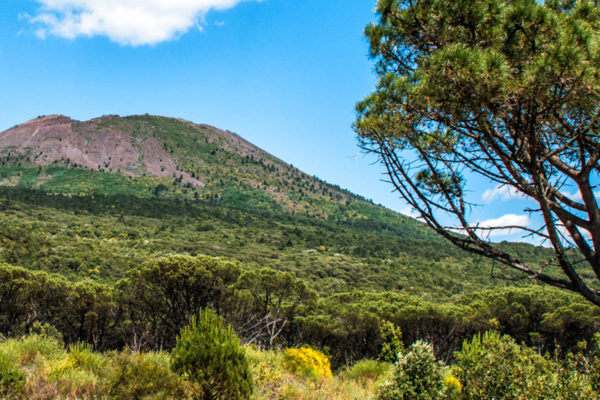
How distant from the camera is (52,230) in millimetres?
58438

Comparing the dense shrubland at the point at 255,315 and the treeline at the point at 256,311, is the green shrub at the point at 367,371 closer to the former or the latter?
the dense shrubland at the point at 255,315

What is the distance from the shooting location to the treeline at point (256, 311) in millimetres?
18516

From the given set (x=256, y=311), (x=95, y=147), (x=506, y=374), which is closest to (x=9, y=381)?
(x=506, y=374)

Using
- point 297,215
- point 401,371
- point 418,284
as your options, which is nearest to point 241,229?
point 297,215

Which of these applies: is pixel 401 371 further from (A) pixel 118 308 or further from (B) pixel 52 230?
(B) pixel 52 230

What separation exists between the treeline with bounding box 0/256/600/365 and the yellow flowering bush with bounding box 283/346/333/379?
9.31m

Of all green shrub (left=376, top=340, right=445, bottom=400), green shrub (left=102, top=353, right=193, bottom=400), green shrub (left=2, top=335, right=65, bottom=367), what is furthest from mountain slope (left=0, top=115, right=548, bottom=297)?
green shrub (left=102, top=353, right=193, bottom=400)

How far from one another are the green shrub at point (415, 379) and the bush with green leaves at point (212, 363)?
7.66ft

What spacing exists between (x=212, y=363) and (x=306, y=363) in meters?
4.08

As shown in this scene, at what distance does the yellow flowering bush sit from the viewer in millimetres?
8830

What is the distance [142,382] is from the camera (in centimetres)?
509

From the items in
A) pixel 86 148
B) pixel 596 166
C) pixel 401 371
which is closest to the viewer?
pixel 596 166

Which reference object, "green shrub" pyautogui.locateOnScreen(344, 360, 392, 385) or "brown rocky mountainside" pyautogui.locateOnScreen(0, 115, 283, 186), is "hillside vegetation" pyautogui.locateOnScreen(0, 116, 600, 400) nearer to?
"green shrub" pyautogui.locateOnScreen(344, 360, 392, 385)

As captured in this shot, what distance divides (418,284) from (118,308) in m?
42.8
